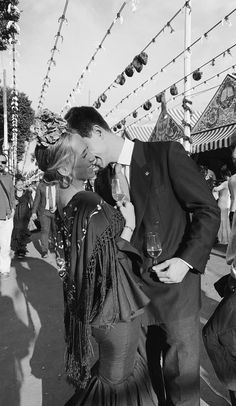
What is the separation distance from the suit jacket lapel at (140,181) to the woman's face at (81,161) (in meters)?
0.27

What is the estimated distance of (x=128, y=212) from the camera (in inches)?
68.8

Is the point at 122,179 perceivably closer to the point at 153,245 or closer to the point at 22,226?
the point at 153,245

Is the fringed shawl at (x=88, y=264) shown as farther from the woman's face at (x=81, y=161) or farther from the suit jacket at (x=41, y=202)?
the suit jacket at (x=41, y=202)

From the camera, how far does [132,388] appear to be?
70.1 inches

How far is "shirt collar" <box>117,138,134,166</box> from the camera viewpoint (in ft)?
6.30

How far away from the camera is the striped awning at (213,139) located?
9.44m

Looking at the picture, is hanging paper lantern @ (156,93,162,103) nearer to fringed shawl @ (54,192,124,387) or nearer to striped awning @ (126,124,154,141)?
striped awning @ (126,124,154,141)

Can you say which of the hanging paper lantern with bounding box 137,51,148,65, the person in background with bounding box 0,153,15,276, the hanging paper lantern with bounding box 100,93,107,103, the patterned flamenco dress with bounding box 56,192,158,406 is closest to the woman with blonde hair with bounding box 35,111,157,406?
the patterned flamenco dress with bounding box 56,192,158,406

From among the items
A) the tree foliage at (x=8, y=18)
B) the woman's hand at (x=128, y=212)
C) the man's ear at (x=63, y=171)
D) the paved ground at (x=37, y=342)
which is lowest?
the paved ground at (x=37, y=342)

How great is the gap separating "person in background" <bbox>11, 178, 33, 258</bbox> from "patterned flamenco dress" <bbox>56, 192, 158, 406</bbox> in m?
6.27

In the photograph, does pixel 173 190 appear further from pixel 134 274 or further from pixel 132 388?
pixel 132 388

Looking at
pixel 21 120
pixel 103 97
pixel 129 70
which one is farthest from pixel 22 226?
pixel 21 120

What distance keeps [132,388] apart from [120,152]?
4.24ft

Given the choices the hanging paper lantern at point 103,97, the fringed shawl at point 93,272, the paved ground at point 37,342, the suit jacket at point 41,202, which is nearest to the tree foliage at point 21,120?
the hanging paper lantern at point 103,97
